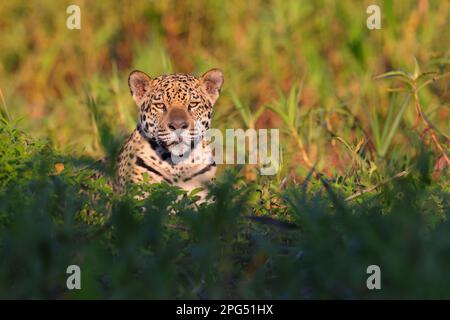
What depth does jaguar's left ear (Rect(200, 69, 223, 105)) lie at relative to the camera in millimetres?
6797

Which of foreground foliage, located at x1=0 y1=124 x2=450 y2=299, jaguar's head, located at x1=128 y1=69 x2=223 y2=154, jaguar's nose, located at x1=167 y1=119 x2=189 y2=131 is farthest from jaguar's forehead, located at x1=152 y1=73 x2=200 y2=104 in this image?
foreground foliage, located at x1=0 y1=124 x2=450 y2=299

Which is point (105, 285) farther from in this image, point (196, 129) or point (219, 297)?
point (196, 129)

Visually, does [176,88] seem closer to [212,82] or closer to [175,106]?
[175,106]

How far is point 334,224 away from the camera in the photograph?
4809 millimetres

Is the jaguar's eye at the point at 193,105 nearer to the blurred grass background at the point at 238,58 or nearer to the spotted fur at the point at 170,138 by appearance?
the spotted fur at the point at 170,138

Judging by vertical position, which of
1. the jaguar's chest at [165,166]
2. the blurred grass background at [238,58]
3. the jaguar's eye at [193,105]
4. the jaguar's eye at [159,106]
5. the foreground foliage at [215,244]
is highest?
the blurred grass background at [238,58]

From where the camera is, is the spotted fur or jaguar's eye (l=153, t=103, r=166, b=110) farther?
jaguar's eye (l=153, t=103, r=166, b=110)

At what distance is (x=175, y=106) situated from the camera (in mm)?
6520

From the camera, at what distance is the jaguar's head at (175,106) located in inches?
251

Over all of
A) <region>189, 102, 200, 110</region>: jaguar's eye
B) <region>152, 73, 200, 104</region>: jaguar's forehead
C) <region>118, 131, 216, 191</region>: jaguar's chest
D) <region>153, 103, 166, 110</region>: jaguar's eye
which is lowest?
<region>118, 131, 216, 191</region>: jaguar's chest

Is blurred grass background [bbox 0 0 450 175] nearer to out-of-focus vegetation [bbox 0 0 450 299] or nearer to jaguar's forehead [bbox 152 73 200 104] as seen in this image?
out-of-focus vegetation [bbox 0 0 450 299]

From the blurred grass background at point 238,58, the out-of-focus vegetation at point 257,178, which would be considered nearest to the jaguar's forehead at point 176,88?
the out-of-focus vegetation at point 257,178
